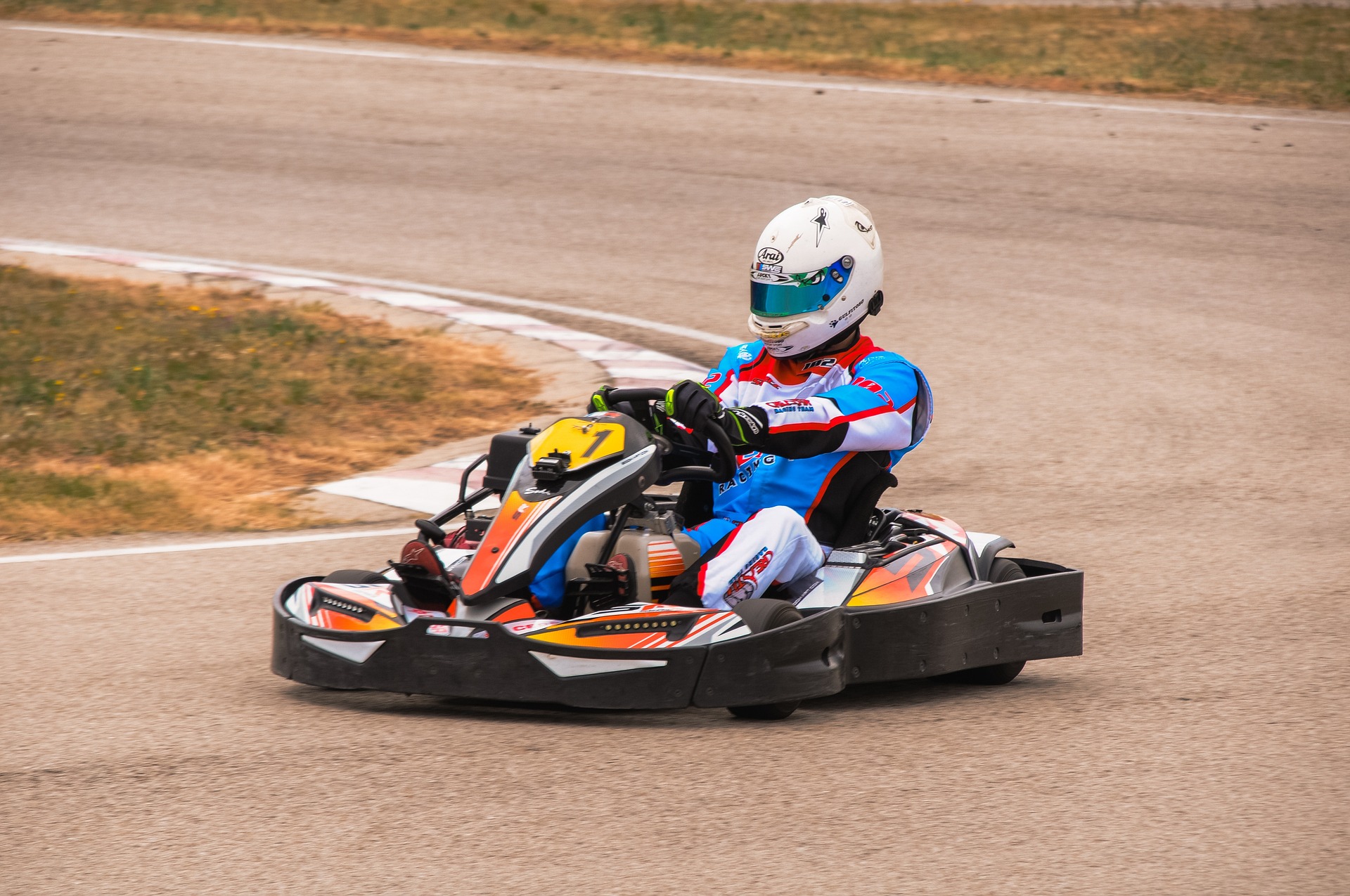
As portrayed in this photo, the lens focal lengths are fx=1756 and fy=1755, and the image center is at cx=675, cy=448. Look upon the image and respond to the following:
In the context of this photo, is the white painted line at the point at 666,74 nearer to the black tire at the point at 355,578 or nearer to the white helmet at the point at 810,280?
the white helmet at the point at 810,280

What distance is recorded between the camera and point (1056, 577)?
16.8ft

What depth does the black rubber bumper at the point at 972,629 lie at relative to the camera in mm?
4777

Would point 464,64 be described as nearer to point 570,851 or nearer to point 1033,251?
point 1033,251

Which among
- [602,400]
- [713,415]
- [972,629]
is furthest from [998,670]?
[602,400]

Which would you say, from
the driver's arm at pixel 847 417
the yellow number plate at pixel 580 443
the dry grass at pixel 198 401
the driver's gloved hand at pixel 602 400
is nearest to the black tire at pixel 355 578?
the yellow number plate at pixel 580 443

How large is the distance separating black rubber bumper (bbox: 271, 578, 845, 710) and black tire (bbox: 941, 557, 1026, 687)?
0.82 m

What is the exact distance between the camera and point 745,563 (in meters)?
4.66

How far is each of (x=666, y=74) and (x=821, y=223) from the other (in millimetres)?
11393

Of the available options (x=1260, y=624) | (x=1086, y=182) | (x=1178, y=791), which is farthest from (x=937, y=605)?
(x=1086, y=182)

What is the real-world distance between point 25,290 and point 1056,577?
695 cm

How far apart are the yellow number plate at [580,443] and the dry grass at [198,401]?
2.51 m

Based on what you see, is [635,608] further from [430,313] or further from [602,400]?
[430,313]

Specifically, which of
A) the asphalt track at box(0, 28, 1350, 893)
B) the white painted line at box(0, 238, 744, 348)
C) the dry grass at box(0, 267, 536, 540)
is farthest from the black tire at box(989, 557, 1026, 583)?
the white painted line at box(0, 238, 744, 348)

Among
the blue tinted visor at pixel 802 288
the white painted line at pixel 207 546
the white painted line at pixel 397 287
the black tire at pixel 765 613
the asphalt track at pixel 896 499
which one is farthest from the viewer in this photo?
the white painted line at pixel 397 287
